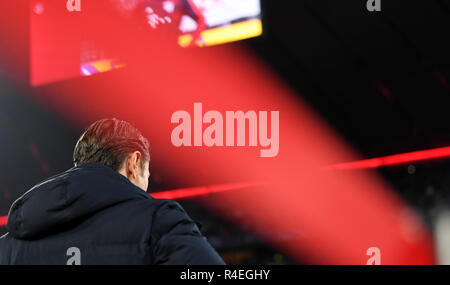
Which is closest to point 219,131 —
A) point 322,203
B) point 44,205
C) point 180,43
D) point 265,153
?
point 265,153

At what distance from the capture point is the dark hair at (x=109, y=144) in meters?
1.56

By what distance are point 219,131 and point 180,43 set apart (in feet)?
3.93

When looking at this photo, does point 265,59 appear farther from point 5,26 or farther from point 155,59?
point 5,26

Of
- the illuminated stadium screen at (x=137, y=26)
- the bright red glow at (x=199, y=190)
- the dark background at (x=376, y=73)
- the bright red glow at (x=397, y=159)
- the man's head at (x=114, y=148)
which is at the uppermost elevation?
the illuminated stadium screen at (x=137, y=26)

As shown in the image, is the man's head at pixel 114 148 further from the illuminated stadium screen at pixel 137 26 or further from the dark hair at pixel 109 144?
the illuminated stadium screen at pixel 137 26

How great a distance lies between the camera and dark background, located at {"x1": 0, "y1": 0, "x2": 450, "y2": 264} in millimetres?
5766

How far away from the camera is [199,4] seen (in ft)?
21.1

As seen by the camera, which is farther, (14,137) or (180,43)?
(14,137)

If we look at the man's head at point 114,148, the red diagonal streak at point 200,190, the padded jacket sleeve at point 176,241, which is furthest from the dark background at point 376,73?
the padded jacket sleeve at point 176,241

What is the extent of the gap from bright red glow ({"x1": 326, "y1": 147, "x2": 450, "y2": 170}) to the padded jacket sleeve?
551 cm

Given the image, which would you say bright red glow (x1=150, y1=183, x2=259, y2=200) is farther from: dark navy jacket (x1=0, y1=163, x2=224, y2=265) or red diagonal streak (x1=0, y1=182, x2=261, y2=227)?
dark navy jacket (x1=0, y1=163, x2=224, y2=265)

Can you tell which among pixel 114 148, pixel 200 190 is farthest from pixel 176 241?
pixel 200 190

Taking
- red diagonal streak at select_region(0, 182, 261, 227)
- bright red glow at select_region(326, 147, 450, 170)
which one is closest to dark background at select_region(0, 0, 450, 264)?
bright red glow at select_region(326, 147, 450, 170)
